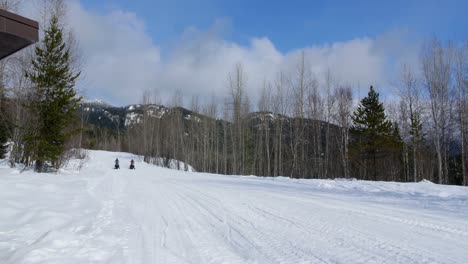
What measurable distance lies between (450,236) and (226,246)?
3661 millimetres

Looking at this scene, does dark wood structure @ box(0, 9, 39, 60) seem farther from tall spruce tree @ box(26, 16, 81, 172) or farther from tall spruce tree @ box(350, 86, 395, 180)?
tall spruce tree @ box(350, 86, 395, 180)

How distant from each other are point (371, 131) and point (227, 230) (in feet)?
96.2

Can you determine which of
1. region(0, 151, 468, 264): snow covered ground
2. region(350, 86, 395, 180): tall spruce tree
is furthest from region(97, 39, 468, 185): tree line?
region(0, 151, 468, 264): snow covered ground

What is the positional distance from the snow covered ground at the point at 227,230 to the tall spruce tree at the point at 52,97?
1032cm

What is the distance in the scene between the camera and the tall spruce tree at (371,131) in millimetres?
32250

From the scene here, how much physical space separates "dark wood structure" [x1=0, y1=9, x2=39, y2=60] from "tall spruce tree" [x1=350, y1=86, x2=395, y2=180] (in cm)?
3169

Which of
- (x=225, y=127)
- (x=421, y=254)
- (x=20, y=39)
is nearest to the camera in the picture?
(x=20, y=39)

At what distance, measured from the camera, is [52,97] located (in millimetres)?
20594

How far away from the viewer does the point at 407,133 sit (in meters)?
37.8

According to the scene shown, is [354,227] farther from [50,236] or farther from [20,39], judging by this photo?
[20,39]

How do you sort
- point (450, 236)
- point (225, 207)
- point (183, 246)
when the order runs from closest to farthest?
1. point (183, 246)
2. point (450, 236)
3. point (225, 207)

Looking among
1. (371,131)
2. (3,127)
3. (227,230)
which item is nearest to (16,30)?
(227,230)

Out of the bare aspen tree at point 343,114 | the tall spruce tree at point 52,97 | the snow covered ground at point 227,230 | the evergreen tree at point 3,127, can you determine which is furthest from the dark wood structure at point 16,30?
the bare aspen tree at point 343,114

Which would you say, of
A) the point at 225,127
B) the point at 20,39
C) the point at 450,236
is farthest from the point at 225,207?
the point at 225,127
